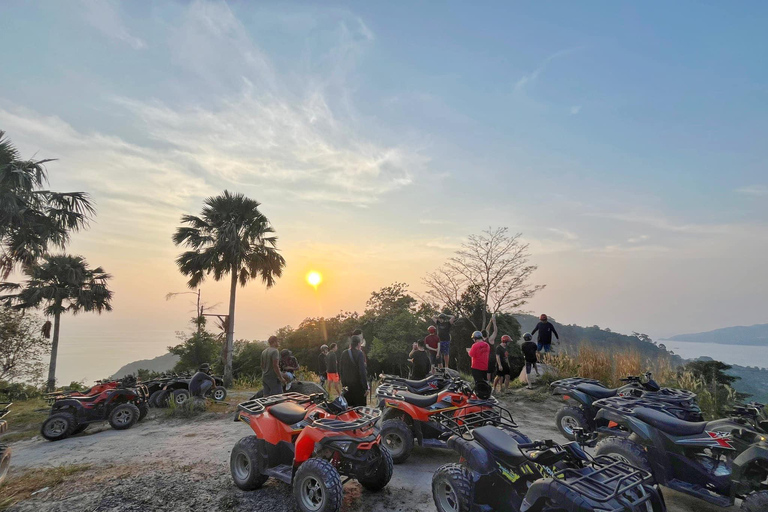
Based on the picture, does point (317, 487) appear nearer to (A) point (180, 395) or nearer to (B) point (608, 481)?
(B) point (608, 481)

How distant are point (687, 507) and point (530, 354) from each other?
739 centimetres

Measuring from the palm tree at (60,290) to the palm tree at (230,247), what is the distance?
7.15 metres

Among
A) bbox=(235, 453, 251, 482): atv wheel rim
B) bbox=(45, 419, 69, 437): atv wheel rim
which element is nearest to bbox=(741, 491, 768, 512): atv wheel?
bbox=(235, 453, 251, 482): atv wheel rim

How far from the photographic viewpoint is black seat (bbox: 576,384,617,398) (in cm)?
697

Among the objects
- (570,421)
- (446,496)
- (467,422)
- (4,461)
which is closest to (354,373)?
(467,422)

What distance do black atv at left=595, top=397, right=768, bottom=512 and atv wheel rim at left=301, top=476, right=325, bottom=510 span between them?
11.6 ft

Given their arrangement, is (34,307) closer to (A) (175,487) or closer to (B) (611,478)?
(A) (175,487)

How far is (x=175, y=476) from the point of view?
228 inches

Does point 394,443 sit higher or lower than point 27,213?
lower

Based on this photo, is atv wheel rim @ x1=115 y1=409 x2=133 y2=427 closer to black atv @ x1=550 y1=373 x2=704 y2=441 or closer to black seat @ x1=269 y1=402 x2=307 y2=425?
black seat @ x1=269 y1=402 x2=307 y2=425

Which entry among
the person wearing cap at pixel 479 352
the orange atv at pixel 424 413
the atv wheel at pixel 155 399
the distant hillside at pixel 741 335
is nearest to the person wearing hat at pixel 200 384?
the atv wheel at pixel 155 399

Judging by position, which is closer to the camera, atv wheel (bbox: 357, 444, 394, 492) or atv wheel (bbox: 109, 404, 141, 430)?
atv wheel (bbox: 357, 444, 394, 492)

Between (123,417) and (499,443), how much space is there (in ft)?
32.5

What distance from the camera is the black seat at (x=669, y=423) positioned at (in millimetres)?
4641
